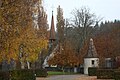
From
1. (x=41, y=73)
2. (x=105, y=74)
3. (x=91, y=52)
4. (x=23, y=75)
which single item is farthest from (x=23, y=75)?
(x=91, y=52)

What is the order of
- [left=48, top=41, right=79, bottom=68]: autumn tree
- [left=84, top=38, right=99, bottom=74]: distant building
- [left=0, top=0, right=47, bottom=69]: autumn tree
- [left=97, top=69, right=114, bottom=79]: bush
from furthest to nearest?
[left=48, top=41, right=79, bottom=68]: autumn tree, [left=84, top=38, right=99, bottom=74]: distant building, [left=97, top=69, right=114, bottom=79]: bush, [left=0, top=0, right=47, bottom=69]: autumn tree

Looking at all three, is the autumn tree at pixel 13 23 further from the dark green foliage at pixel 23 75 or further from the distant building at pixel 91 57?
the distant building at pixel 91 57

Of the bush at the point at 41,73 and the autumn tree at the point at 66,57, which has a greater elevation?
the autumn tree at the point at 66,57

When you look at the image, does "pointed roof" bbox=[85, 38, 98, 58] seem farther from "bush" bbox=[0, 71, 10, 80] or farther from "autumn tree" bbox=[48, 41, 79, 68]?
"bush" bbox=[0, 71, 10, 80]

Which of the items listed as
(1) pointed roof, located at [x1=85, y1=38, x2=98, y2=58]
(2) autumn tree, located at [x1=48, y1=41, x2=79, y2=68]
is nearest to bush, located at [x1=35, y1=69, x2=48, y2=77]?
(1) pointed roof, located at [x1=85, y1=38, x2=98, y2=58]

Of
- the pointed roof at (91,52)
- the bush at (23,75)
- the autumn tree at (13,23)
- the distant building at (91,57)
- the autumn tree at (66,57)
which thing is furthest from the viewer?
the autumn tree at (66,57)

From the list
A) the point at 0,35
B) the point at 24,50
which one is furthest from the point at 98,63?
the point at 0,35

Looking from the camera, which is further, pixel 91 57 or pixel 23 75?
pixel 91 57

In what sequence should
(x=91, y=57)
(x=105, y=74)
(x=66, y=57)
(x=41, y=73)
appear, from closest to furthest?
(x=105, y=74), (x=41, y=73), (x=91, y=57), (x=66, y=57)

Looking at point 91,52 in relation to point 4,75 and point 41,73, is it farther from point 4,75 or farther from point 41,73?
point 4,75

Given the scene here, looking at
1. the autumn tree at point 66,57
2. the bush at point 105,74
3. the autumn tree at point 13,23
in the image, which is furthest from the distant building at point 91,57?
the autumn tree at point 13,23

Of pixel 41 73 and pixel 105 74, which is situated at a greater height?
pixel 41 73

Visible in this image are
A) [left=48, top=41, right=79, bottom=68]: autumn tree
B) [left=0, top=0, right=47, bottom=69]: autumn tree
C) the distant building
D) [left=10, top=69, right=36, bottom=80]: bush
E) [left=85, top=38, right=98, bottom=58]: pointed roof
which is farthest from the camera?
[left=48, top=41, right=79, bottom=68]: autumn tree

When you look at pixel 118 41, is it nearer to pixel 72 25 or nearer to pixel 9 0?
pixel 72 25
